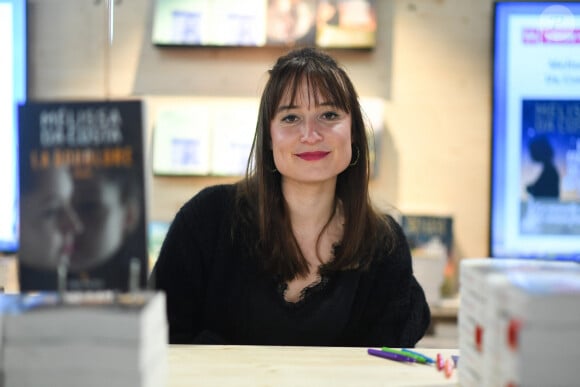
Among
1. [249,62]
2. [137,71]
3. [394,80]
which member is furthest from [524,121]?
[137,71]

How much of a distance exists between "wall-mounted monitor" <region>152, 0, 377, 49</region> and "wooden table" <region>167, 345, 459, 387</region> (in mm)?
1724

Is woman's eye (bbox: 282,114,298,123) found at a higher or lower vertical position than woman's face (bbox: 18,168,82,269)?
higher

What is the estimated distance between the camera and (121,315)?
29.5 inches

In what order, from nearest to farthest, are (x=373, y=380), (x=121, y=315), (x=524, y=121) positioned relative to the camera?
(x=121, y=315), (x=373, y=380), (x=524, y=121)

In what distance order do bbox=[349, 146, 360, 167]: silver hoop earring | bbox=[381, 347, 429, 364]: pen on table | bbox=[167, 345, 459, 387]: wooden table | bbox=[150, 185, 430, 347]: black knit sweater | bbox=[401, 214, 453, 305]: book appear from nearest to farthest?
bbox=[167, 345, 459, 387]: wooden table → bbox=[381, 347, 429, 364]: pen on table → bbox=[150, 185, 430, 347]: black knit sweater → bbox=[349, 146, 360, 167]: silver hoop earring → bbox=[401, 214, 453, 305]: book

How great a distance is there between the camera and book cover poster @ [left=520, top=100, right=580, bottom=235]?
262 centimetres

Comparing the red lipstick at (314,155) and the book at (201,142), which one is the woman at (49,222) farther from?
the book at (201,142)

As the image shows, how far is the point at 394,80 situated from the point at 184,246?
143 cm

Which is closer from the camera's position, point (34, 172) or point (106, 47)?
point (34, 172)

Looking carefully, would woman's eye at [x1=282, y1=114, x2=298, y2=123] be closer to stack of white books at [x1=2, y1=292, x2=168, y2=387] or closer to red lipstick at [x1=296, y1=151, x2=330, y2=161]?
red lipstick at [x1=296, y1=151, x2=330, y2=161]

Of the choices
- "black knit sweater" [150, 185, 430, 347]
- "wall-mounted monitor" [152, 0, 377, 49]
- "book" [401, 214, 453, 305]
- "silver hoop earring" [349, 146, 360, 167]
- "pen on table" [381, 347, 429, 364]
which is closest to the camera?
"pen on table" [381, 347, 429, 364]

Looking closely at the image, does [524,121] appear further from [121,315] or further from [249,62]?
[121,315]

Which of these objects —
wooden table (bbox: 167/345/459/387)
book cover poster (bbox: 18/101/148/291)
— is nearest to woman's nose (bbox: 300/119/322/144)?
wooden table (bbox: 167/345/459/387)

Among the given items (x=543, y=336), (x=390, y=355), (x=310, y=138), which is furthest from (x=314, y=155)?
(x=543, y=336)
